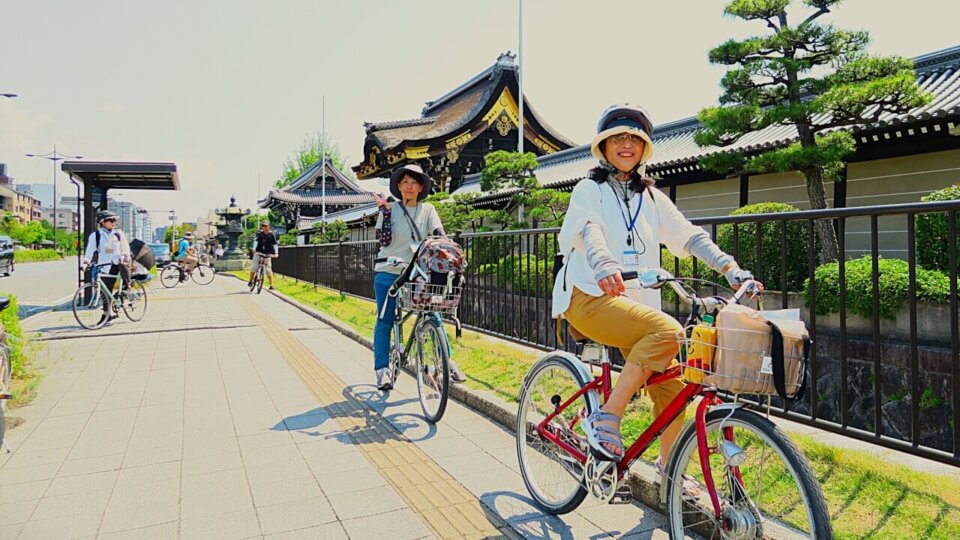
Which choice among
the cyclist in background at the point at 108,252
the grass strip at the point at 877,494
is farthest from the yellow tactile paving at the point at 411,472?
the cyclist in background at the point at 108,252

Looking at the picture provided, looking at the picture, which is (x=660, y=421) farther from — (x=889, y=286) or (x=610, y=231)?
(x=889, y=286)

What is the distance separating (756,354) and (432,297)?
2802 mm

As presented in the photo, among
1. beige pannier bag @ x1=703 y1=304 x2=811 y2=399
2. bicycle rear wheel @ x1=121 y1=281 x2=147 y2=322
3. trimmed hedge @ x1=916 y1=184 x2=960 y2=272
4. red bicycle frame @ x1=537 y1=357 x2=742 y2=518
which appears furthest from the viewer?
bicycle rear wheel @ x1=121 y1=281 x2=147 y2=322

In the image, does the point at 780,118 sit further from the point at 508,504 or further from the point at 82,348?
the point at 82,348

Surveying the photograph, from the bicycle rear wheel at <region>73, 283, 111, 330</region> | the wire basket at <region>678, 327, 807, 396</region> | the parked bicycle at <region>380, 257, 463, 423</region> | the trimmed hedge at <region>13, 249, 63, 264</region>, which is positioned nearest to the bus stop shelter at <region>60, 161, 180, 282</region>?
the bicycle rear wheel at <region>73, 283, 111, 330</region>

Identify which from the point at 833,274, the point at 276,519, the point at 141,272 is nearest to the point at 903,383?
the point at 833,274

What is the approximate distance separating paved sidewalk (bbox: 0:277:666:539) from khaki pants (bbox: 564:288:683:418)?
0.75 m

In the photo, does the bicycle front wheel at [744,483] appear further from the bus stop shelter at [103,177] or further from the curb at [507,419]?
the bus stop shelter at [103,177]

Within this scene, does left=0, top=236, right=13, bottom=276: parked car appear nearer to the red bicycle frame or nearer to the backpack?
the backpack

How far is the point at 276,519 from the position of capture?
296 cm

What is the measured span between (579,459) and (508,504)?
62 cm

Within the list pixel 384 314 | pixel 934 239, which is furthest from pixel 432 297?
pixel 934 239

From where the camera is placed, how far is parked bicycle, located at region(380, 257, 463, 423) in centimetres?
438

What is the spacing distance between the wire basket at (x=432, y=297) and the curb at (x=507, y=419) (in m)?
0.85
